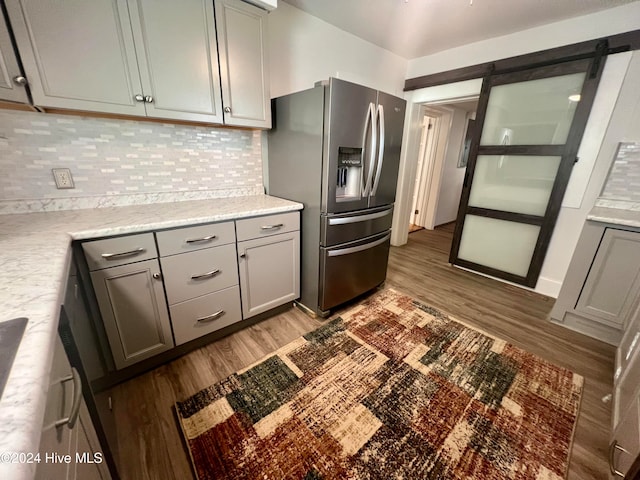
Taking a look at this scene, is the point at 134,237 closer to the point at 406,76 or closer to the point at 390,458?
the point at 390,458

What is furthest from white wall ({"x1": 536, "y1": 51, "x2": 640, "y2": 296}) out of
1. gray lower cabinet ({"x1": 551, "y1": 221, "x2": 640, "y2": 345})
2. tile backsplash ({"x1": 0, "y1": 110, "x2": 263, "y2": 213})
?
tile backsplash ({"x1": 0, "y1": 110, "x2": 263, "y2": 213})

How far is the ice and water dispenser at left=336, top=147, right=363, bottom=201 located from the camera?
179 centimetres

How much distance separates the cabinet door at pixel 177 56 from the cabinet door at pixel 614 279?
9.15ft

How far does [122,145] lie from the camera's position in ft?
5.20

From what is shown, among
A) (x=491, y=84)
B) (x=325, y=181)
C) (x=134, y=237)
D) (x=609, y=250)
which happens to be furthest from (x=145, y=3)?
(x=609, y=250)

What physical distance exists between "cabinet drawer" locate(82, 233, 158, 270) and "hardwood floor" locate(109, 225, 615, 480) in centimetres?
74

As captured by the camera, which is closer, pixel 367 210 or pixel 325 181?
pixel 325 181

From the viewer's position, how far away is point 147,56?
1.36 m

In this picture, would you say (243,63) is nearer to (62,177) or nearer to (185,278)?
(62,177)

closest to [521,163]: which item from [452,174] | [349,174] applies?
[349,174]

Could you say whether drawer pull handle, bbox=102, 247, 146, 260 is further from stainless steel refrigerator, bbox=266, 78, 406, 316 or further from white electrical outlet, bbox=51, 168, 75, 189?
stainless steel refrigerator, bbox=266, 78, 406, 316

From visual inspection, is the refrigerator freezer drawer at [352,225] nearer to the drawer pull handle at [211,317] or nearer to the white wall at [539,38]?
the drawer pull handle at [211,317]

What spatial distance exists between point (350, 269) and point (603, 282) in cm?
178

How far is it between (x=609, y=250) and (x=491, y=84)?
5.90 feet
